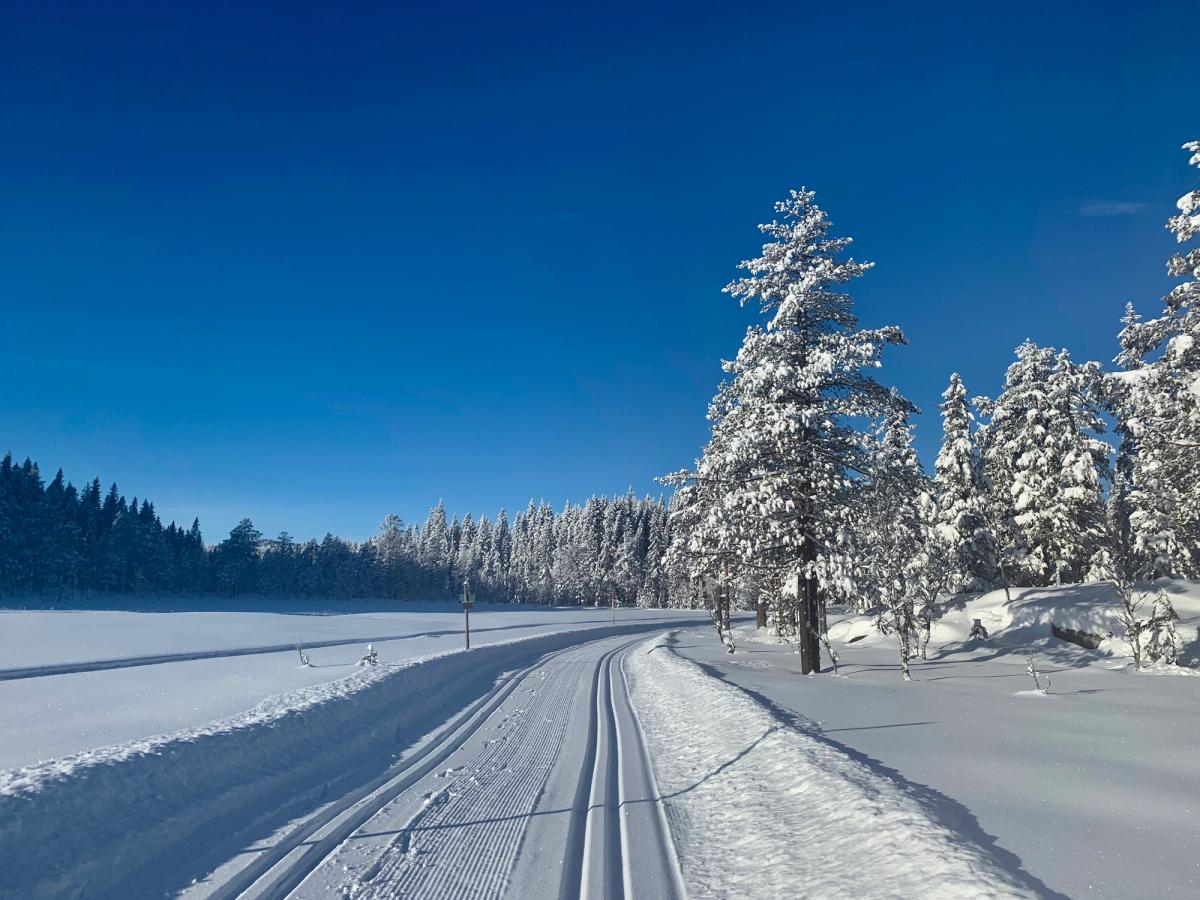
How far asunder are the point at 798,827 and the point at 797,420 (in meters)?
12.4

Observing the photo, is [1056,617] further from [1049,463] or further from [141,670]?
[141,670]

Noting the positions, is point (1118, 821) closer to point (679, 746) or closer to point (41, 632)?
point (679, 746)

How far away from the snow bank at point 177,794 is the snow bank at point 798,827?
4.28m

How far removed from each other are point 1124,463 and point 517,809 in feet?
141

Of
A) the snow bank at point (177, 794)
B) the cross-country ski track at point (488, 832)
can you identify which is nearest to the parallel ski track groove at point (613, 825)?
the cross-country ski track at point (488, 832)

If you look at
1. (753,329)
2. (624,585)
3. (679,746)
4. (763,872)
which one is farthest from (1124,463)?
(624,585)

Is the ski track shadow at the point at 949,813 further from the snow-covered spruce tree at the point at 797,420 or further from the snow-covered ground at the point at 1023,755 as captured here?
the snow-covered spruce tree at the point at 797,420

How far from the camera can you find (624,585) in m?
105


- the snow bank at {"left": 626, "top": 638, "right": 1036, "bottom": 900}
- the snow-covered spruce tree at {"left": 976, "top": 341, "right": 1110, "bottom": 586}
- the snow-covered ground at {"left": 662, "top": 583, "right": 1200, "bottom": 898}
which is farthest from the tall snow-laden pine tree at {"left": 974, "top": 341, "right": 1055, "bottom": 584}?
the snow bank at {"left": 626, "top": 638, "right": 1036, "bottom": 900}

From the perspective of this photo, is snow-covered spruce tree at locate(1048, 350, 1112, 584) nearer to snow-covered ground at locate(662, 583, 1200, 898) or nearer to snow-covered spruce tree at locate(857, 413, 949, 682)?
snow-covered ground at locate(662, 583, 1200, 898)

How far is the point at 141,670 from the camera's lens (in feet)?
62.4

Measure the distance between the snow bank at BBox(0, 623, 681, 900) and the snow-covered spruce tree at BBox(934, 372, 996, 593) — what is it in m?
32.5

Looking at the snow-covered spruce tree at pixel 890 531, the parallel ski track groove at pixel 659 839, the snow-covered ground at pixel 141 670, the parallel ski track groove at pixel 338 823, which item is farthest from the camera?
the snow-covered spruce tree at pixel 890 531

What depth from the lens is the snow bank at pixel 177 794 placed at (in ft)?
18.1
